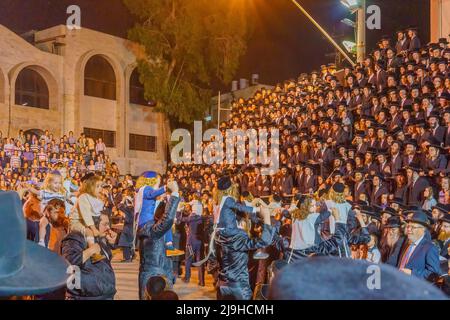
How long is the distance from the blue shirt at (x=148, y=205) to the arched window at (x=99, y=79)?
87.8ft

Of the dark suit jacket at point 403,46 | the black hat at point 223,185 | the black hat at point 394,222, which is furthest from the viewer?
the dark suit jacket at point 403,46

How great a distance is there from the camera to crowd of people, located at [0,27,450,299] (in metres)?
6.74

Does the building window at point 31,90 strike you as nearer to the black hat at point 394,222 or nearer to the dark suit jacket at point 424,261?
the black hat at point 394,222

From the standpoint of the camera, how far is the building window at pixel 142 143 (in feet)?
114

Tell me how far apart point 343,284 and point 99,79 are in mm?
33239

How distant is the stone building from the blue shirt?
931 inches

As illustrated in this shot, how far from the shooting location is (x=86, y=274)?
5.46 meters

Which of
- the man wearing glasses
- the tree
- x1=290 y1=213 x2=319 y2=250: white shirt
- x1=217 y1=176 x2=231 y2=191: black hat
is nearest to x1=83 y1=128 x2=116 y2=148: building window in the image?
the tree

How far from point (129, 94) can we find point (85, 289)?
3024 cm

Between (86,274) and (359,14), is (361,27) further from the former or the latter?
(86,274)

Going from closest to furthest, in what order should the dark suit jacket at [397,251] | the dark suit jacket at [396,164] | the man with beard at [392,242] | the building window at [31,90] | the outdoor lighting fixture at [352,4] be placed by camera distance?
the dark suit jacket at [397,251], the man with beard at [392,242], the dark suit jacket at [396,164], the outdoor lighting fixture at [352,4], the building window at [31,90]

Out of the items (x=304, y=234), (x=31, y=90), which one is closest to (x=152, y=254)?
(x=304, y=234)

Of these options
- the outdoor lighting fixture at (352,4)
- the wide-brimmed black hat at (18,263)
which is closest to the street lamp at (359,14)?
the outdoor lighting fixture at (352,4)

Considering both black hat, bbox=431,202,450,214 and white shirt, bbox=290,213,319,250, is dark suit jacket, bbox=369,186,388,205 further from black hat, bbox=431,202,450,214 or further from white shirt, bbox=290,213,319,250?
white shirt, bbox=290,213,319,250
